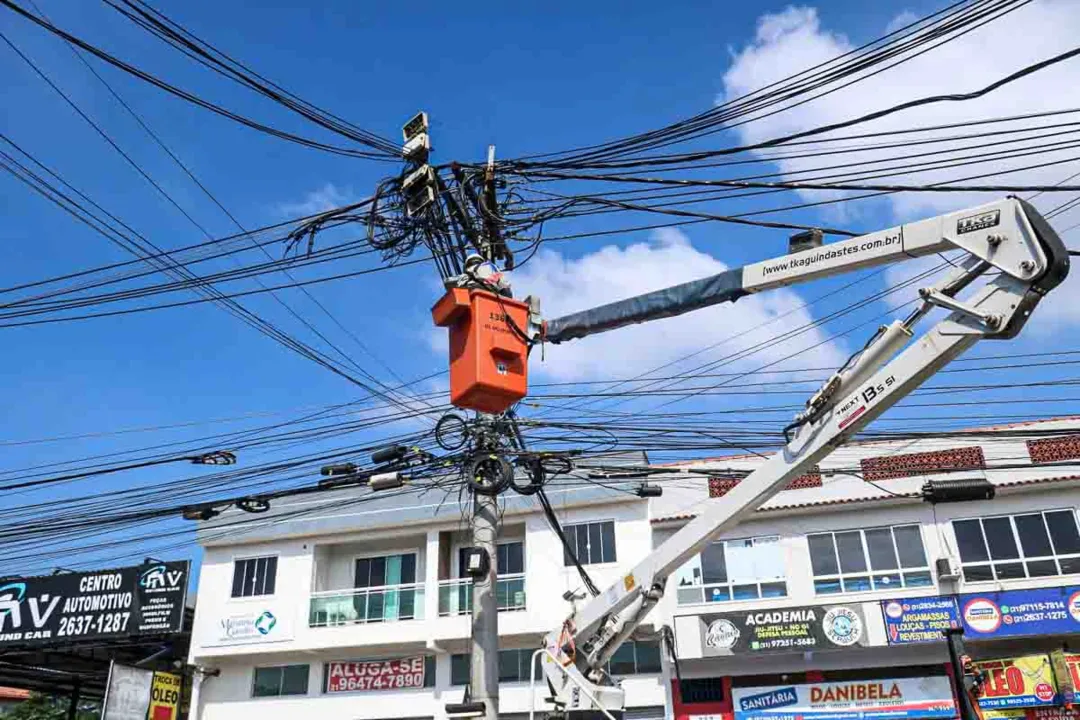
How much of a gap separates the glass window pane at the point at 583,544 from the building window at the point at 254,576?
34.6 feet

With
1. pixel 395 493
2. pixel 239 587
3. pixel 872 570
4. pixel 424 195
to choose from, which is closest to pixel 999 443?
pixel 872 570

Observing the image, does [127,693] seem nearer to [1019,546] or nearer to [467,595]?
[467,595]

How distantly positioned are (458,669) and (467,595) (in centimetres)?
221

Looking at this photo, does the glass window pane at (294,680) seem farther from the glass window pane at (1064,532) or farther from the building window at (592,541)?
the glass window pane at (1064,532)

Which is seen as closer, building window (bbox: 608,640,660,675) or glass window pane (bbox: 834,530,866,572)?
glass window pane (bbox: 834,530,866,572)

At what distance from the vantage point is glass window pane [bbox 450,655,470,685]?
2747 cm

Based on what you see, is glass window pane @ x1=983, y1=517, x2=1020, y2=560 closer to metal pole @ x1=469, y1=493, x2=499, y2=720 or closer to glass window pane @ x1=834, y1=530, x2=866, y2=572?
glass window pane @ x1=834, y1=530, x2=866, y2=572

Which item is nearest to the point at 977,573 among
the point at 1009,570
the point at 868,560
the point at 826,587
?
the point at 1009,570

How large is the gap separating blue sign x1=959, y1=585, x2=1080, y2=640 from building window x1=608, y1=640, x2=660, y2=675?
8224 mm

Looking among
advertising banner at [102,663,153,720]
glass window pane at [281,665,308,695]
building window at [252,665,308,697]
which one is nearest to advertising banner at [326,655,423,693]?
glass window pane at [281,665,308,695]

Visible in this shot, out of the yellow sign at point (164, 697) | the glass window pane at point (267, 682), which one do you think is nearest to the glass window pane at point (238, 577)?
the glass window pane at point (267, 682)

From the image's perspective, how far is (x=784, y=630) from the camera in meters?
24.4

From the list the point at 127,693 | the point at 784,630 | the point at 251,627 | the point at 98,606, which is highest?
the point at 98,606

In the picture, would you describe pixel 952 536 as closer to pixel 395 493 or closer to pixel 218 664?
pixel 395 493
